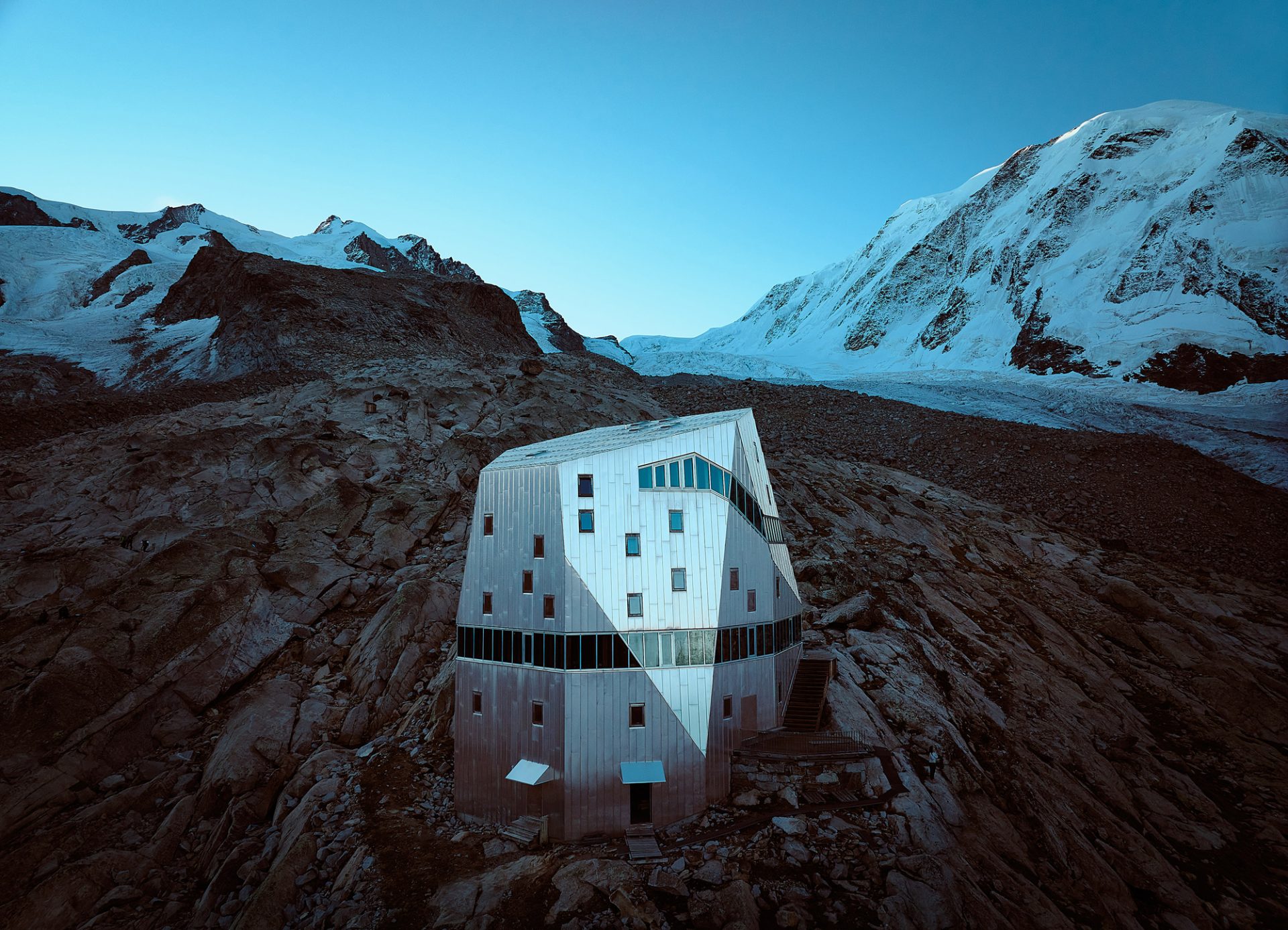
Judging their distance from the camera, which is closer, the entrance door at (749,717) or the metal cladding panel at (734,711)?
the metal cladding panel at (734,711)

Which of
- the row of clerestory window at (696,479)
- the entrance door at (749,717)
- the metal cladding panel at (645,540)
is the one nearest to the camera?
the metal cladding panel at (645,540)

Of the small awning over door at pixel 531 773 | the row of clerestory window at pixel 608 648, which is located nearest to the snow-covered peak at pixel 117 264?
the row of clerestory window at pixel 608 648

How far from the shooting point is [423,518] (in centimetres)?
3606

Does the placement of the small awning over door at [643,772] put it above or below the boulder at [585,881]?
above

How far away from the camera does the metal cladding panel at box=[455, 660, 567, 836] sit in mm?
20516

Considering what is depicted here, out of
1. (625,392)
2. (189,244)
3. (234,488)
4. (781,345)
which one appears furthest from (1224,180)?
(189,244)

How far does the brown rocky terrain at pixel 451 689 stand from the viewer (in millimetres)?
18188

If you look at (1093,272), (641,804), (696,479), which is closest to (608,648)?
(641,804)

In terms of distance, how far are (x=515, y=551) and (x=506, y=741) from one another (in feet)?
19.2

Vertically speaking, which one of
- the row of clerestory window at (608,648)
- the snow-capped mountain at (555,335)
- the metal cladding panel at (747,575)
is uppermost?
the snow-capped mountain at (555,335)

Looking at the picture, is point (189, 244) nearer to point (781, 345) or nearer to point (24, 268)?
A: point (24, 268)

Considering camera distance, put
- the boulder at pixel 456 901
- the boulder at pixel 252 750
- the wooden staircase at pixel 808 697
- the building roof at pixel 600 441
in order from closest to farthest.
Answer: the boulder at pixel 456 901 → the boulder at pixel 252 750 → the building roof at pixel 600 441 → the wooden staircase at pixel 808 697

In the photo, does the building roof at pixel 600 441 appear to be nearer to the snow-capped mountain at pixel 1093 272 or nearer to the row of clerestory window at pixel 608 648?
the row of clerestory window at pixel 608 648

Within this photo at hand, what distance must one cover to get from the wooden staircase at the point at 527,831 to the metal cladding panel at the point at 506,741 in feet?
0.80
